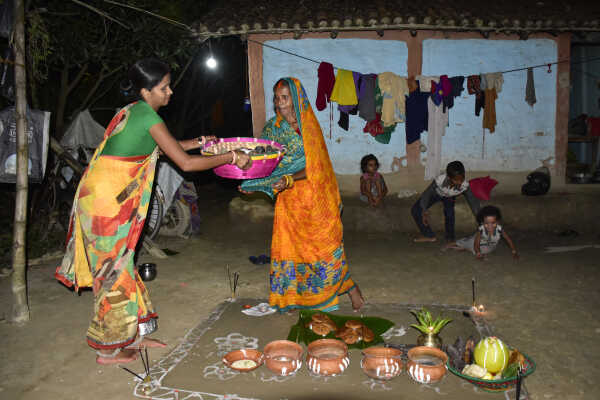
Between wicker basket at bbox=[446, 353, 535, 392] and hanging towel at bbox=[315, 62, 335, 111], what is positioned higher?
hanging towel at bbox=[315, 62, 335, 111]

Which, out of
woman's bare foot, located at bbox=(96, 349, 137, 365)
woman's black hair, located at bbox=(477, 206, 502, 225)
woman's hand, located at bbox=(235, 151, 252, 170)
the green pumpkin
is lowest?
woman's bare foot, located at bbox=(96, 349, 137, 365)

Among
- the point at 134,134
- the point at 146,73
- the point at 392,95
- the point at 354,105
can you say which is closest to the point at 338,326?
the point at 134,134

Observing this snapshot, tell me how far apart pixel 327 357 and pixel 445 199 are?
402 centimetres

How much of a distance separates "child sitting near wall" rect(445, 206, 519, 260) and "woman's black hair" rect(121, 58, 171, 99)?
4214mm

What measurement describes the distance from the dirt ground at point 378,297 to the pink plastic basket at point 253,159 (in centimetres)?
139

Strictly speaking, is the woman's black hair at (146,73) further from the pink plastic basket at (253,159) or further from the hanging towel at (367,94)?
the hanging towel at (367,94)

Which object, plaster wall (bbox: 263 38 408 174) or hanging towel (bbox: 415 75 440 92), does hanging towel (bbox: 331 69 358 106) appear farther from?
hanging towel (bbox: 415 75 440 92)

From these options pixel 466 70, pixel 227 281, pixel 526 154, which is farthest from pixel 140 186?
pixel 526 154

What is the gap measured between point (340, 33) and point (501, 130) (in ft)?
10.8

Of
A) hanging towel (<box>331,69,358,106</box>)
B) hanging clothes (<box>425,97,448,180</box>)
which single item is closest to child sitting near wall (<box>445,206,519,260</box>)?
hanging clothes (<box>425,97,448,180</box>)

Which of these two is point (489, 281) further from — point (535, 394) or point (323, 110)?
point (323, 110)

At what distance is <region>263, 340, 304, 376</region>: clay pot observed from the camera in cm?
302

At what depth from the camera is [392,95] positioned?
802cm

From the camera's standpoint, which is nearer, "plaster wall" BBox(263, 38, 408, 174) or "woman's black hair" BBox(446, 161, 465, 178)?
"woman's black hair" BBox(446, 161, 465, 178)
